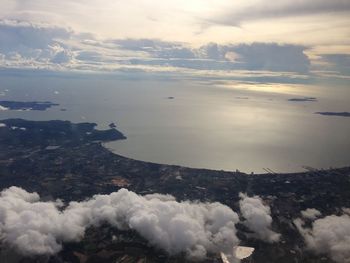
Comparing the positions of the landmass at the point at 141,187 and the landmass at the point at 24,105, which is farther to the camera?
the landmass at the point at 24,105

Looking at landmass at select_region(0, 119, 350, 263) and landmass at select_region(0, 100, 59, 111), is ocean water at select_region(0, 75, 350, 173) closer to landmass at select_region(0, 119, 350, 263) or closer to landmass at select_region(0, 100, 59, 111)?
landmass at select_region(0, 100, 59, 111)

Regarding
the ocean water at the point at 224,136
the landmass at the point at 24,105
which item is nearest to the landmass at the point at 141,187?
the ocean water at the point at 224,136

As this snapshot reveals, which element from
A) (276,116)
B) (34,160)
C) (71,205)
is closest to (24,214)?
(71,205)

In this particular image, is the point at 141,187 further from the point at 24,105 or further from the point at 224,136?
the point at 24,105

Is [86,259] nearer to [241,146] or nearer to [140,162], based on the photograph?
[140,162]

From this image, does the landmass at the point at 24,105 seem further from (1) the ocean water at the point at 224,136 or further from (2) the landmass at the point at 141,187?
(2) the landmass at the point at 141,187

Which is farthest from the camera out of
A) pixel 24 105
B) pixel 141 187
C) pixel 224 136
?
pixel 24 105

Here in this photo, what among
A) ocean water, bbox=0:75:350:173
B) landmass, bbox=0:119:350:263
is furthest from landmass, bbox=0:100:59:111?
landmass, bbox=0:119:350:263

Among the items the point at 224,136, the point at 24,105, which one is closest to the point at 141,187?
the point at 224,136
